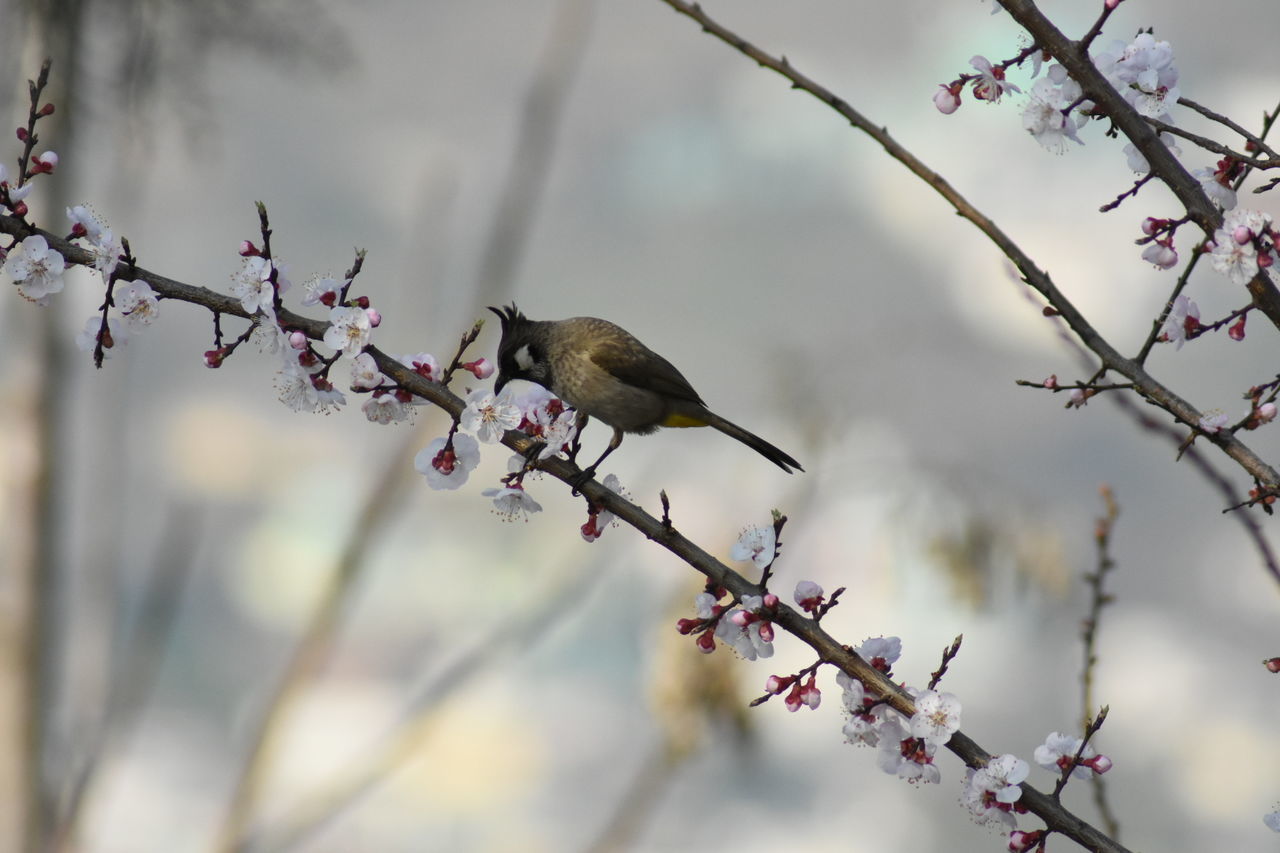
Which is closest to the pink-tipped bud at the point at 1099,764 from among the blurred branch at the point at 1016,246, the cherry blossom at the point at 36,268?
the blurred branch at the point at 1016,246

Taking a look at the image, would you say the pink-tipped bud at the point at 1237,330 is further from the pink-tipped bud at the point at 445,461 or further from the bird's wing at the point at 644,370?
the bird's wing at the point at 644,370

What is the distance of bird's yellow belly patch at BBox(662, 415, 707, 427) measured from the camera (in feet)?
8.39

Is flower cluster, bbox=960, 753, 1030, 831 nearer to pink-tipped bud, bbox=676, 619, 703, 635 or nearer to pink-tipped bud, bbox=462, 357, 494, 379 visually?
pink-tipped bud, bbox=676, 619, 703, 635

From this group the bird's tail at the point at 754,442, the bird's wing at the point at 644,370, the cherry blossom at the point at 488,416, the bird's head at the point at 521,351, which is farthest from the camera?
the bird's head at the point at 521,351

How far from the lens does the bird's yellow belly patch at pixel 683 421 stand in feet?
8.39

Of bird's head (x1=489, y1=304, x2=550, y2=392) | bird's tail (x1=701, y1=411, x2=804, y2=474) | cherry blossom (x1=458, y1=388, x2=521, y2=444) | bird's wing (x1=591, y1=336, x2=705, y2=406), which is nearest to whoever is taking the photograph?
cherry blossom (x1=458, y1=388, x2=521, y2=444)

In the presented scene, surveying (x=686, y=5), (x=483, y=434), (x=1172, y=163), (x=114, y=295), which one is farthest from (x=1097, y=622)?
(x=114, y=295)

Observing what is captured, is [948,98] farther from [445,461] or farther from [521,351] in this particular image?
[521,351]

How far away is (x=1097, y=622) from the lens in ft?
6.02

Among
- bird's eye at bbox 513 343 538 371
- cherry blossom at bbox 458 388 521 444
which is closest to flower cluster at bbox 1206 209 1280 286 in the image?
cherry blossom at bbox 458 388 521 444

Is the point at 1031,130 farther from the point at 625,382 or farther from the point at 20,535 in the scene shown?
the point at 20,535

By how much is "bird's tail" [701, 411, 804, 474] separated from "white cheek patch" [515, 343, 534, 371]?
0.46 metres

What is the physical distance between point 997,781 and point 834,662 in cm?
25

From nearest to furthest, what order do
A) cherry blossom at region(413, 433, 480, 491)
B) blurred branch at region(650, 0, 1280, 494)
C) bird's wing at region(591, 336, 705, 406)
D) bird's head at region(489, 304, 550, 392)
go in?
blurred branch at region(650, 0, 1280, 494)
cherry blossom at region(413, 433, 480, 491)
bird's wing at region(591, 336, 705, 406)
bird's head at region(489, 304, 550, 392)
